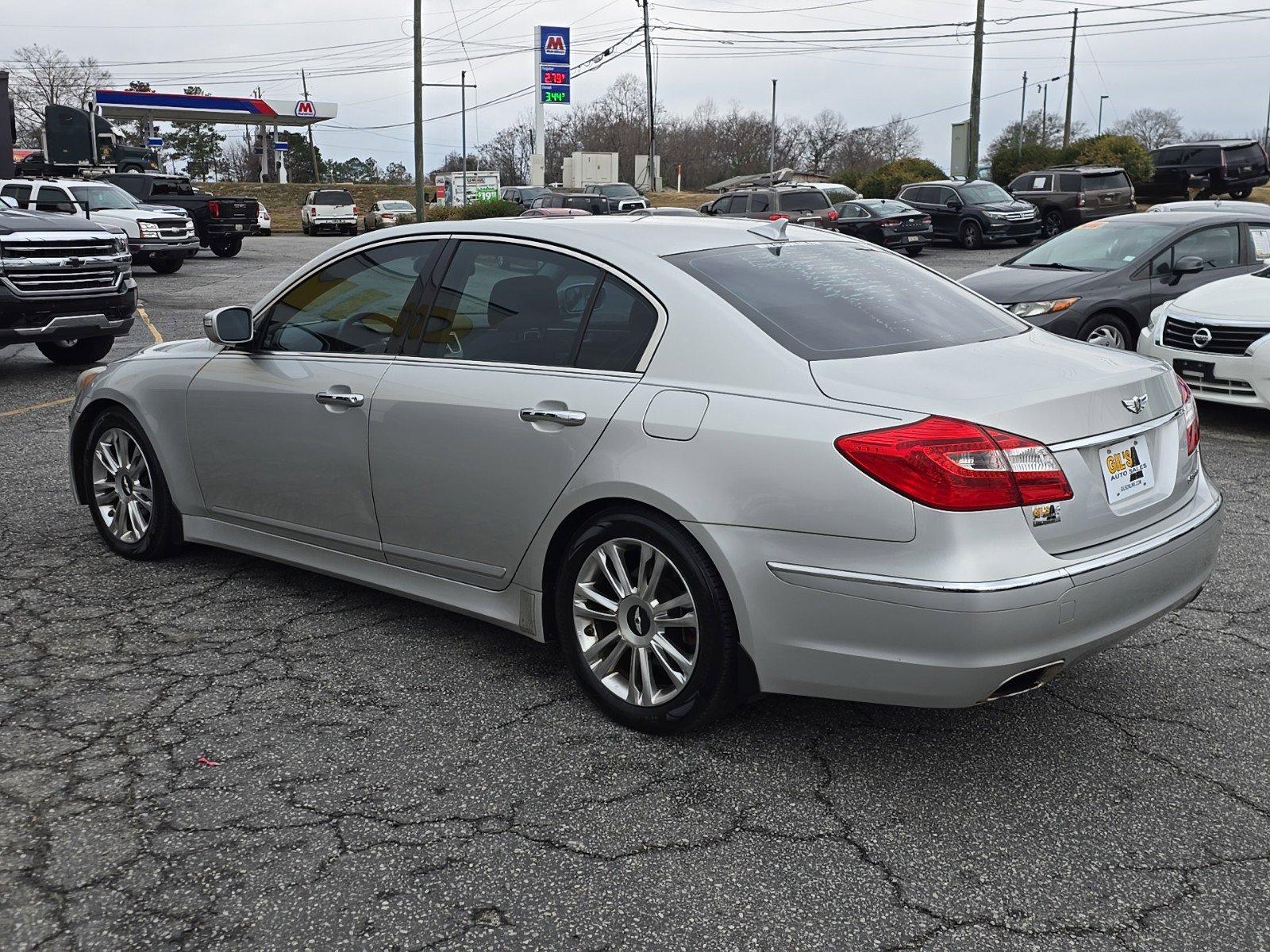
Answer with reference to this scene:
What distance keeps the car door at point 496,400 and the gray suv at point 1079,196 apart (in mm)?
29306

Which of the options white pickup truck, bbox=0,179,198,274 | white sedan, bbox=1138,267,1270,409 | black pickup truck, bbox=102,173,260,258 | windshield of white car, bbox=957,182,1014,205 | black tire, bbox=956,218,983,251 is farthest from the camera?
windshield of white car, bbox=957,182,1014,205

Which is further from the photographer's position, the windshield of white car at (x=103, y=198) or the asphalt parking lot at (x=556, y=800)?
the windshield of white car at (x=103, y=198)

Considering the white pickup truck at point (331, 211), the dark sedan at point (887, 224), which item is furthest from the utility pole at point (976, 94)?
the white pickup truck at point (331, 211)

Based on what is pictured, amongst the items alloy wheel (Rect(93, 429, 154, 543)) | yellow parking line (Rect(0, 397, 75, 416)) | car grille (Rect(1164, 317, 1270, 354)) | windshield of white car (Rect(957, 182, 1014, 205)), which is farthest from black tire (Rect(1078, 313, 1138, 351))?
windshield of white car (Rect(957, 182, 1014, 205))

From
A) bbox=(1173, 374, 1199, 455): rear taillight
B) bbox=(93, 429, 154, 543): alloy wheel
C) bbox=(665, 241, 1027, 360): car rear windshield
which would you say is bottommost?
bbox=(93, 429, 154, 543): alloy wheel

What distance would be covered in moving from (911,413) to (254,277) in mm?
23557

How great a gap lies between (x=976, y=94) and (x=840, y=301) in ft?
123

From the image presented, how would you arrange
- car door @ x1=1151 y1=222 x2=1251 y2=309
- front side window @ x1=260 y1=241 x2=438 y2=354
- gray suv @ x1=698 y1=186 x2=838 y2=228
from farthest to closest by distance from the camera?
gray suv @ x1=698 y1=186 x2=838 y2=228 → car door @ x1=1151 y1=222 x2=1251 y2=309 → front side window @ x1=260 y1=241 x2=438 y2=354

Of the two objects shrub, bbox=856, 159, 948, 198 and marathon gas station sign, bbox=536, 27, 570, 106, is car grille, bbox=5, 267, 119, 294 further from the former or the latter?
marathon gas station sign, bbox=536, 27, 570, 106

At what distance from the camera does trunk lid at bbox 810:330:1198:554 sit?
3307mm

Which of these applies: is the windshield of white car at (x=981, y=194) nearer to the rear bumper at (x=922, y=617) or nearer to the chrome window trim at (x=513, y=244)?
the chrome window trim at (x=513, y=244)

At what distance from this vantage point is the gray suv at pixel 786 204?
28578 millimetres

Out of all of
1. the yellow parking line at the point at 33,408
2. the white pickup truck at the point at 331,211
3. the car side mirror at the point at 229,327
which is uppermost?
the white pickup truck at the point at 331,211

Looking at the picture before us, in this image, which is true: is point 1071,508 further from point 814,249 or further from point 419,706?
point 419,706
